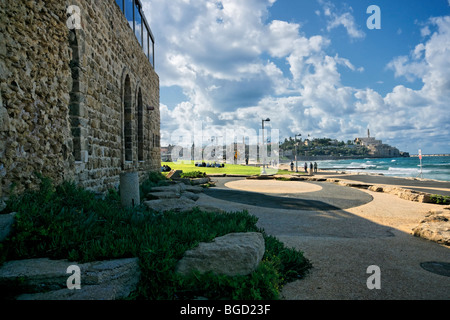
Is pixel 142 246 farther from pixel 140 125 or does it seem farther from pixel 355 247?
pixel 140 125

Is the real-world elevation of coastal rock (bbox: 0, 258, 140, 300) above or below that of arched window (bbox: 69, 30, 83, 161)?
below

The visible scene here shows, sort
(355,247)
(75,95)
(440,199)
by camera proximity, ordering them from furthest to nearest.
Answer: (440,199) → (75,95) → (355,247)

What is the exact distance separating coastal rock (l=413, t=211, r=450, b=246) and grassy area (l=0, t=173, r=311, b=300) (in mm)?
3344

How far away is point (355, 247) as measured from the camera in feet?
15.5

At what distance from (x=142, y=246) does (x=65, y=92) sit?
401 cm

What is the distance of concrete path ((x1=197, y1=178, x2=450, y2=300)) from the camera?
3152mm

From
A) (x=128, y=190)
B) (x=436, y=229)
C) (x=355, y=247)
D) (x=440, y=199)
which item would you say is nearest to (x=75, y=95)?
(x=128, y=190)

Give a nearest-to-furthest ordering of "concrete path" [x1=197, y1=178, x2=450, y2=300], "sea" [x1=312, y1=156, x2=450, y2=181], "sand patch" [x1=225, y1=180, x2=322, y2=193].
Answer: "concrete path" [x1=197, y1=178, x2=450, y2=300] < "sand patch" [x1=225, y1=180, x2=322, y2=193] < "sea" [x1=312, y1=156, x2=450, y2=181]

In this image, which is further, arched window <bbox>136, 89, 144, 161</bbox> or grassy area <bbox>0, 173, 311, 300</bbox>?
arched window <bbox>136, 89, 144, 161</bbox>

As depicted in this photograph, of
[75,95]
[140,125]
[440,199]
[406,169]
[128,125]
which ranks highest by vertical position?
[140,125]

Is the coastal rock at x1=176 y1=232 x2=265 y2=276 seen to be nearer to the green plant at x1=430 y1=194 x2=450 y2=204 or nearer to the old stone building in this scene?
the old stone building

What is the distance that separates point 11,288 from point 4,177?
189 cm

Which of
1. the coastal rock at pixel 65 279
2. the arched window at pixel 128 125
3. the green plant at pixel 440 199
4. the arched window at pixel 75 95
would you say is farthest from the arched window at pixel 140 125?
the green plant at pixel 440 199

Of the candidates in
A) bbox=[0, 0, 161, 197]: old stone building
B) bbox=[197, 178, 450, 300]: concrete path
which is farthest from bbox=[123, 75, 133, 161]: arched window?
bbox=[197, 178, 450, 300]: concrete path
